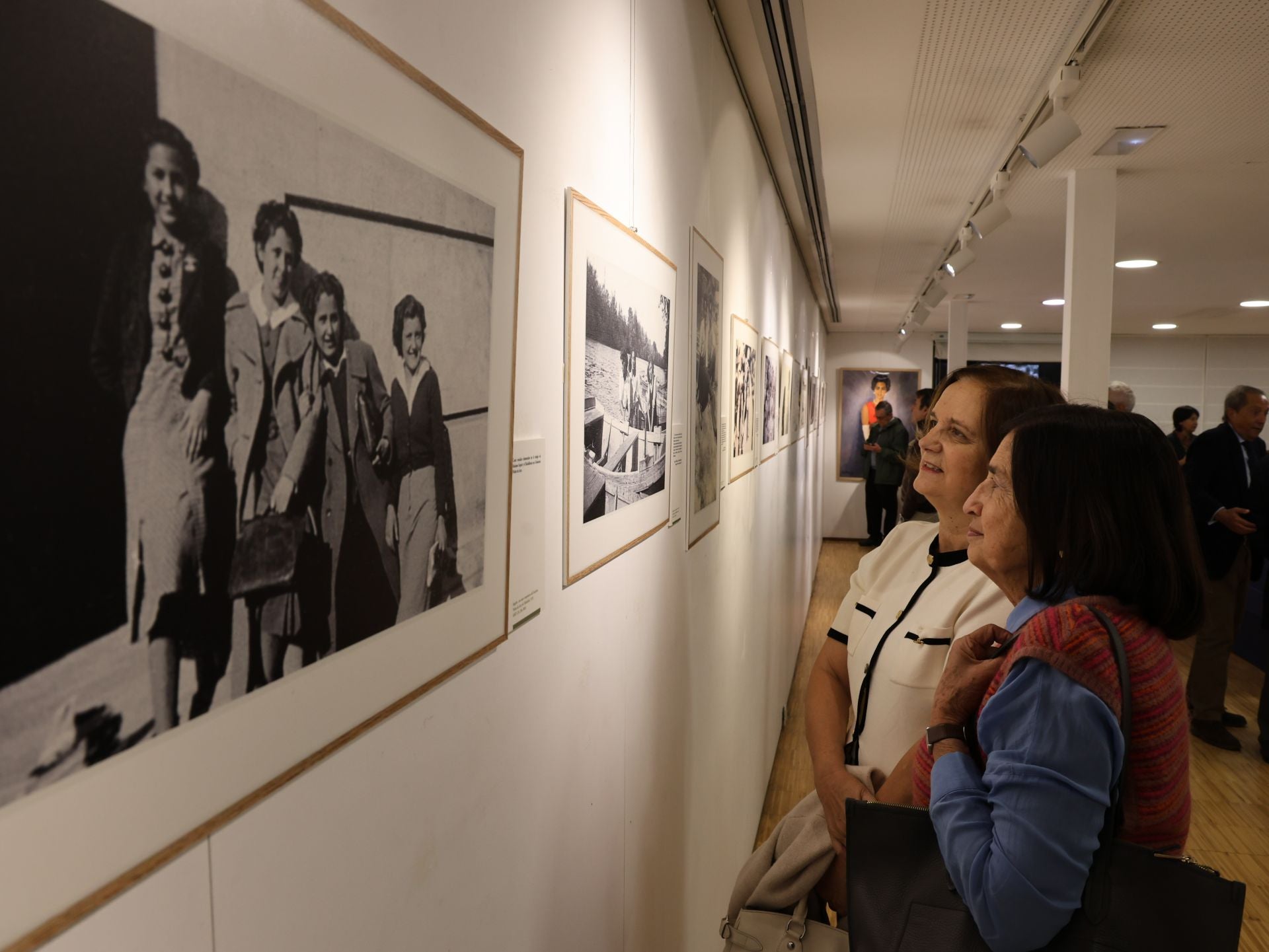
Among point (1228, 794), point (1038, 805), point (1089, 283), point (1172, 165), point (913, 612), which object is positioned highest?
point (1172, 165)

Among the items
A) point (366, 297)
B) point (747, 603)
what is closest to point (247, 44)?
point (366, 297)

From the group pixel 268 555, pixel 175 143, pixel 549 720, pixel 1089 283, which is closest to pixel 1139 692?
pixel 549 720

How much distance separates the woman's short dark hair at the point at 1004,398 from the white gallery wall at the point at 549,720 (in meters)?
0.71

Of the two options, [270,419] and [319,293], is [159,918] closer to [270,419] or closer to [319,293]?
[270,419]

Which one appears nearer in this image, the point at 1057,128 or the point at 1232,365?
the point at 1057,128

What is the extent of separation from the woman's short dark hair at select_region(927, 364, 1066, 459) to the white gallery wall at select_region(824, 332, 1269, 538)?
535 inches

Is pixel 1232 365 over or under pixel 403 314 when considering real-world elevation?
over

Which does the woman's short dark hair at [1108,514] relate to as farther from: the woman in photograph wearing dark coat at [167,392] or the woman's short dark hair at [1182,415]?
the woman's short dark hair at [1182,415]

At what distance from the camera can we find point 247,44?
591 mm

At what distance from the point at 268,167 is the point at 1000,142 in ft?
15.0

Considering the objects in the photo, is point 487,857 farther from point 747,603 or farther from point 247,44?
point 747,603

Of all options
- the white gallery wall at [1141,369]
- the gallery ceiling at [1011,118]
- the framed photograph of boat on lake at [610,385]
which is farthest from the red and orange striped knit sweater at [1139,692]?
the white gallery wall at [1141,369]

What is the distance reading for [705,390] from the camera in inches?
104

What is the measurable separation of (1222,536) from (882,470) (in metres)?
8.30
